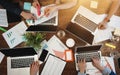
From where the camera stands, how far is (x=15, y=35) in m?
2.28

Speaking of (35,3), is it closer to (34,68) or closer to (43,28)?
(43,28)

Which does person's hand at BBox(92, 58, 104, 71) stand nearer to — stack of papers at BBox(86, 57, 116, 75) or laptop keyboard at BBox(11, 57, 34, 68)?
stack of papers at BBox(86, 57, 116, 75)

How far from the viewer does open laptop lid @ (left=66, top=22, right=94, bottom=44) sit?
2.27 meters

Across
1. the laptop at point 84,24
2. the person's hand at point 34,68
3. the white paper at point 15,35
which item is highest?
the laptop at point 84,24

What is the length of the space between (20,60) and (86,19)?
0.67 metres

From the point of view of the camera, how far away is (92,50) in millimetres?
2262

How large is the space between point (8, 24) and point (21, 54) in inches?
11.4

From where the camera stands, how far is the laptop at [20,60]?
2.22 m

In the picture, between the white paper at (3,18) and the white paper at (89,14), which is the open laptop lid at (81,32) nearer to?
the white paper at (89,14)

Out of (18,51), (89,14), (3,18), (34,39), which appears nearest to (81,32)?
(89,14)

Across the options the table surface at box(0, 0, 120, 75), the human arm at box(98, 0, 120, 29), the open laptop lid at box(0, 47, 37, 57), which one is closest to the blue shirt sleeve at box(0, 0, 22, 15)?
the table surface at box(0, 0, 120, 75)

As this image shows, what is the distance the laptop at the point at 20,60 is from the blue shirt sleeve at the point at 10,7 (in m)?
0.35

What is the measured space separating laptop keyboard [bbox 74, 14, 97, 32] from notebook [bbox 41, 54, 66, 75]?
0.36m

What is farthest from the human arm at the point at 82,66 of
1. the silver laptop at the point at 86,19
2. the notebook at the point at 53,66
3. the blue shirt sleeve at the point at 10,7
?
the blue shirt sleeve at the point at 10,7
